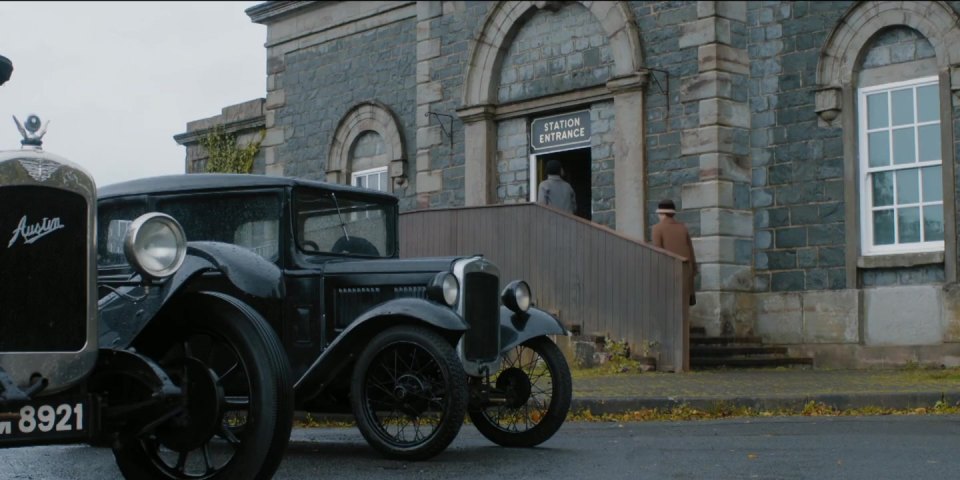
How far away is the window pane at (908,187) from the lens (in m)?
15.1

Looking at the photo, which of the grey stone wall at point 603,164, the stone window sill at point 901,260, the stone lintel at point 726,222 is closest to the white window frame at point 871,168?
the stone window sill at point 901,260

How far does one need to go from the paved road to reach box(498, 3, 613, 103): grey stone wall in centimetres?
859

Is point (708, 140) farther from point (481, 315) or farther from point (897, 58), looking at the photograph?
point (481, 315)

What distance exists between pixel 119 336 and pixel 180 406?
0.49m

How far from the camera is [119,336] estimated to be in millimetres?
5621

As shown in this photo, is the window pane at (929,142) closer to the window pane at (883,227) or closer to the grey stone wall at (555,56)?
the window pane at (883,227)

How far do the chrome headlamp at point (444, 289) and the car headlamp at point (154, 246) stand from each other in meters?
3.04

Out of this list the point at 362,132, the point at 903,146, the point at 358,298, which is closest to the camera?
the point at 358,298

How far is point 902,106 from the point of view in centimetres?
1527

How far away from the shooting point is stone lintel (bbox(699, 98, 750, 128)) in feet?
52.6

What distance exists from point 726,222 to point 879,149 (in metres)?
1.90

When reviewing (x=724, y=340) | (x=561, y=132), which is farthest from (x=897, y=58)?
(x=561, y=132)

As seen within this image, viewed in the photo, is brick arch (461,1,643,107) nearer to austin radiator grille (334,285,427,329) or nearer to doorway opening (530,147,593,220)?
doorway opening (530,147,593,220)

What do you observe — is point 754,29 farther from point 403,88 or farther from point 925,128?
point 403,88
